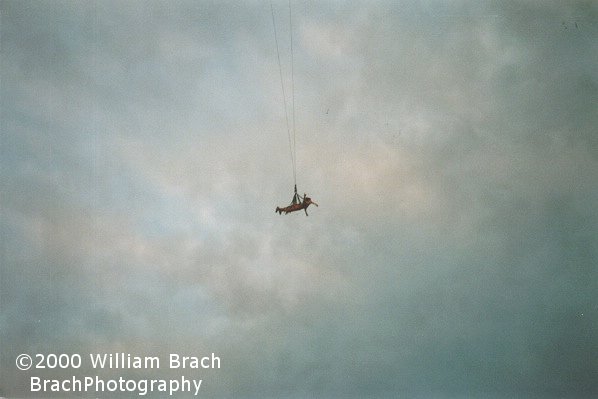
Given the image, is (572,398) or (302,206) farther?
(572,398)

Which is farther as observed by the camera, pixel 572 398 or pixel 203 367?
pixel 203 367

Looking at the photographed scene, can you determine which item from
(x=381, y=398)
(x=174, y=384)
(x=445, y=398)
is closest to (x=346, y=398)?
(x=381, y=398)

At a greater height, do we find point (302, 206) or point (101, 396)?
point (302, 206)

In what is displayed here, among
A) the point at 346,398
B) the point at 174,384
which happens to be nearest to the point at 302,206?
the point at 174,384

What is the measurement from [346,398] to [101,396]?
26862 millimetres

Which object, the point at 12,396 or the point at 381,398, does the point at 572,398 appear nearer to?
the point at 381,398

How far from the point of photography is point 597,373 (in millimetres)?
76562

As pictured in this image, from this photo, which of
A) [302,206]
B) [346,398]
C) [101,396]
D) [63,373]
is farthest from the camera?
[63,373]

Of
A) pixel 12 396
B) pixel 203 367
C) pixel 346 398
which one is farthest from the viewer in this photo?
→ pixel 203 367

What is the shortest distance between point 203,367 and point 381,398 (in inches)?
949

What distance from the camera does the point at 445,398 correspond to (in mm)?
63906

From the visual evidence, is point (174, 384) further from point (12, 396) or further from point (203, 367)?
point (203, 367)

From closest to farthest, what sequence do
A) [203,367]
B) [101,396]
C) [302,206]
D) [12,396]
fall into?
1. [302,206]
2. [12,396]
3. [101,396]
4. [203,367]

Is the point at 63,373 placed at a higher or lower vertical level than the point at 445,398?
higher
